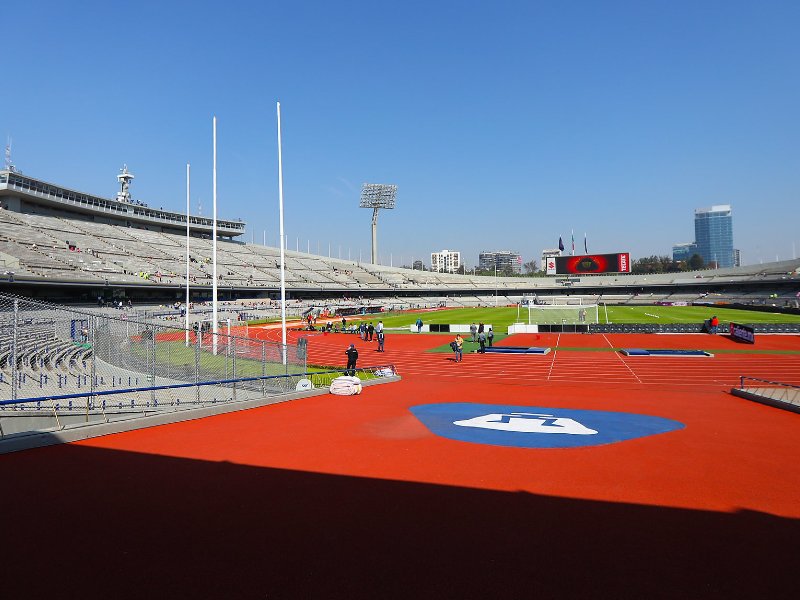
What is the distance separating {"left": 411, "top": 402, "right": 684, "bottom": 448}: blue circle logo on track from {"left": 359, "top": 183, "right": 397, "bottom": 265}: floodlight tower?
11025cm

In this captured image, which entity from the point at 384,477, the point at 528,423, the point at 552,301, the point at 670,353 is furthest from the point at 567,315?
the point at 384,477

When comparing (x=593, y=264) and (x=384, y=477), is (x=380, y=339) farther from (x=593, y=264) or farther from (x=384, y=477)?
(x=593, y=264)

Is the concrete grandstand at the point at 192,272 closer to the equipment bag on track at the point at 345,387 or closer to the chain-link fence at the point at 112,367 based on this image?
the chain-link fence at the point at 112,367

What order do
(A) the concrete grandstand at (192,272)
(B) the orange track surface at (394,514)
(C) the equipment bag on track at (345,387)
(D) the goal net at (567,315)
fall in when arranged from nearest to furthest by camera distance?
1. (B) the orange track surface at (394,514)
2. (C) the equipment bag on track at (345,387)
3. (D) the goal net at (567,315)
4. (A) the concrete grandstand at (192,272)

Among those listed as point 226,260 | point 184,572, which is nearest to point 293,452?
point 184,572

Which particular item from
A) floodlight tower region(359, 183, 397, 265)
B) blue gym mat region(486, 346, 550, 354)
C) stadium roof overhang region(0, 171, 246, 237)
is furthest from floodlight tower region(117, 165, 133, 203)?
blue gym mat region(486, 346, 550, 354)

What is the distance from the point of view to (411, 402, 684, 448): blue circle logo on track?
986cm

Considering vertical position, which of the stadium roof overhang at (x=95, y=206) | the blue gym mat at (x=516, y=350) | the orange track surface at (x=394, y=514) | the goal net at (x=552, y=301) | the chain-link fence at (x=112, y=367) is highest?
the stadium roof overhang at (x=95, y=206)

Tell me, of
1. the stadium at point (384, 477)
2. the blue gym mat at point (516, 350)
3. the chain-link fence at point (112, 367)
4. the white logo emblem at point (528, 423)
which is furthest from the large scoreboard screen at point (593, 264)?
the white logo emblem at point (528, 423)

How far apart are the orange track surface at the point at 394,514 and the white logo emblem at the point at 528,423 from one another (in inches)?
56.8

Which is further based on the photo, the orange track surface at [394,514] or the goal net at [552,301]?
the goal net at [552,301]

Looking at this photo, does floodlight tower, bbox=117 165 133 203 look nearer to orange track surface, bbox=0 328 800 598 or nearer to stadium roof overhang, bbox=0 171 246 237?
stadium roof overhang, bbox=0 171 246 237

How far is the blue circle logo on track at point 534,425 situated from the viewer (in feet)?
32.3

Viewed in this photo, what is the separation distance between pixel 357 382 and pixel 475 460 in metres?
8.20
